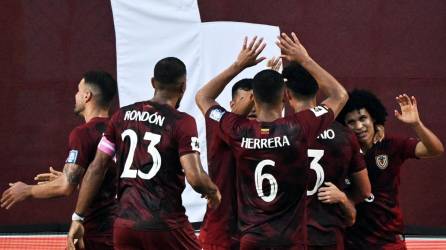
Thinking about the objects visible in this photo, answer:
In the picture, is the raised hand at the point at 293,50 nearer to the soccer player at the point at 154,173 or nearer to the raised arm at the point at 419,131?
the soccer player at the point at 154,173

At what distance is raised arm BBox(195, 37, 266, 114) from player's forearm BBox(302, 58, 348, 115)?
1.31 feet

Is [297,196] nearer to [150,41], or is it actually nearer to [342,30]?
[150,41]

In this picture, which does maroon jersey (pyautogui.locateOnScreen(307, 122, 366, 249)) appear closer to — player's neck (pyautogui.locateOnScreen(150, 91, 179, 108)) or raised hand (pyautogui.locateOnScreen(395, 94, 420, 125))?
Answer: raised hand (pyautogui.locateOnScreen(395, 94, 420, 125))

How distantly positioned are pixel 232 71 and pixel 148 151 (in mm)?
943

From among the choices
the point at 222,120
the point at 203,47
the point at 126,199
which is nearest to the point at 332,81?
the point at 222,120

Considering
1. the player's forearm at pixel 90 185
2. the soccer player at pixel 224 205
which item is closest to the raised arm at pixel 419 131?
the soccer player at pixel 224 205

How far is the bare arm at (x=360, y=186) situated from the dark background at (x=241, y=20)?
8.25 meters

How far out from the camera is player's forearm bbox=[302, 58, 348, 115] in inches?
250

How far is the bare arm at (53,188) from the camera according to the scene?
269 inches

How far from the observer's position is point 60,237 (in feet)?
45.8

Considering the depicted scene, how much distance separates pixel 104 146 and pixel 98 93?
1.07 meters

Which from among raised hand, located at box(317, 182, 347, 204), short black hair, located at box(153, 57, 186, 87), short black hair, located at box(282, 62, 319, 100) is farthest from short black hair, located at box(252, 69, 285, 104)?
raised hand, located at box(317, 182, 347, 204)

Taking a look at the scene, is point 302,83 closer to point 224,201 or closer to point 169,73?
point 169,73

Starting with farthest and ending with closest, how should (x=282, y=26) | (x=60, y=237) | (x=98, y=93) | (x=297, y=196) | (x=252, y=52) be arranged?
(x=282, y=26) < (x=60, y=237) < (x=98, y=93) < (x=252, y=52) < (x=297, y=196)
